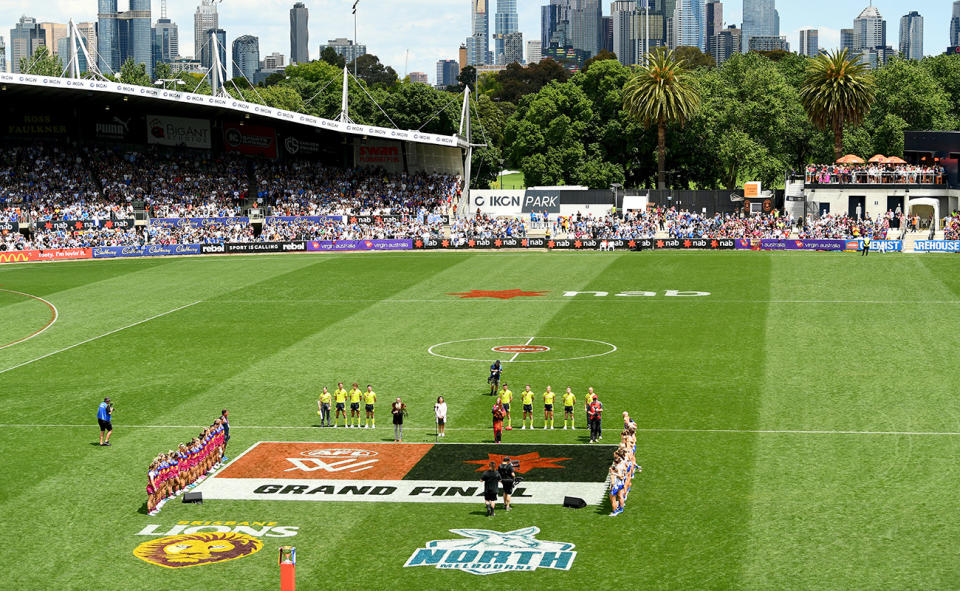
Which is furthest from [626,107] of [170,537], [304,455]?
[170,537]

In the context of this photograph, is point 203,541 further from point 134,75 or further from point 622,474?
point 134,75

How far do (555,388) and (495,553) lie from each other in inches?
614

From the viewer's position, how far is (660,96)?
10094cm

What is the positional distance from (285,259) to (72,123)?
27.4 meters

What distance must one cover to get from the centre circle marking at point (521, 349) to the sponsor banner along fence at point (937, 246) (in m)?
43.7

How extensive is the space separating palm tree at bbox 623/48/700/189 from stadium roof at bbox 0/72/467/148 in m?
17.4

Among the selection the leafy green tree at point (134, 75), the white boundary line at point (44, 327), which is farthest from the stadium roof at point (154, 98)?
the leafy green tree at point (134, 75)

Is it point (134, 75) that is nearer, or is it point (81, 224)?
point (81, 224)

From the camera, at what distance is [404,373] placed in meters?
41.7

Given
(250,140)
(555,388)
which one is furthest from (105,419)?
(250,140)

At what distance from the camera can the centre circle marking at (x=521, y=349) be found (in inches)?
1783

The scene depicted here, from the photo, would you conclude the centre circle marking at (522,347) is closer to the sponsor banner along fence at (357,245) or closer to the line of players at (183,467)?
the line of players at (183,467)

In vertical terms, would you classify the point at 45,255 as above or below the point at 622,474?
above

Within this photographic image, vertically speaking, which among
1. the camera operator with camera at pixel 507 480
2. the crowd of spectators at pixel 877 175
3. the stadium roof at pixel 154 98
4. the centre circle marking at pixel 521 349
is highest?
the stadium roof at pixel 154 98
